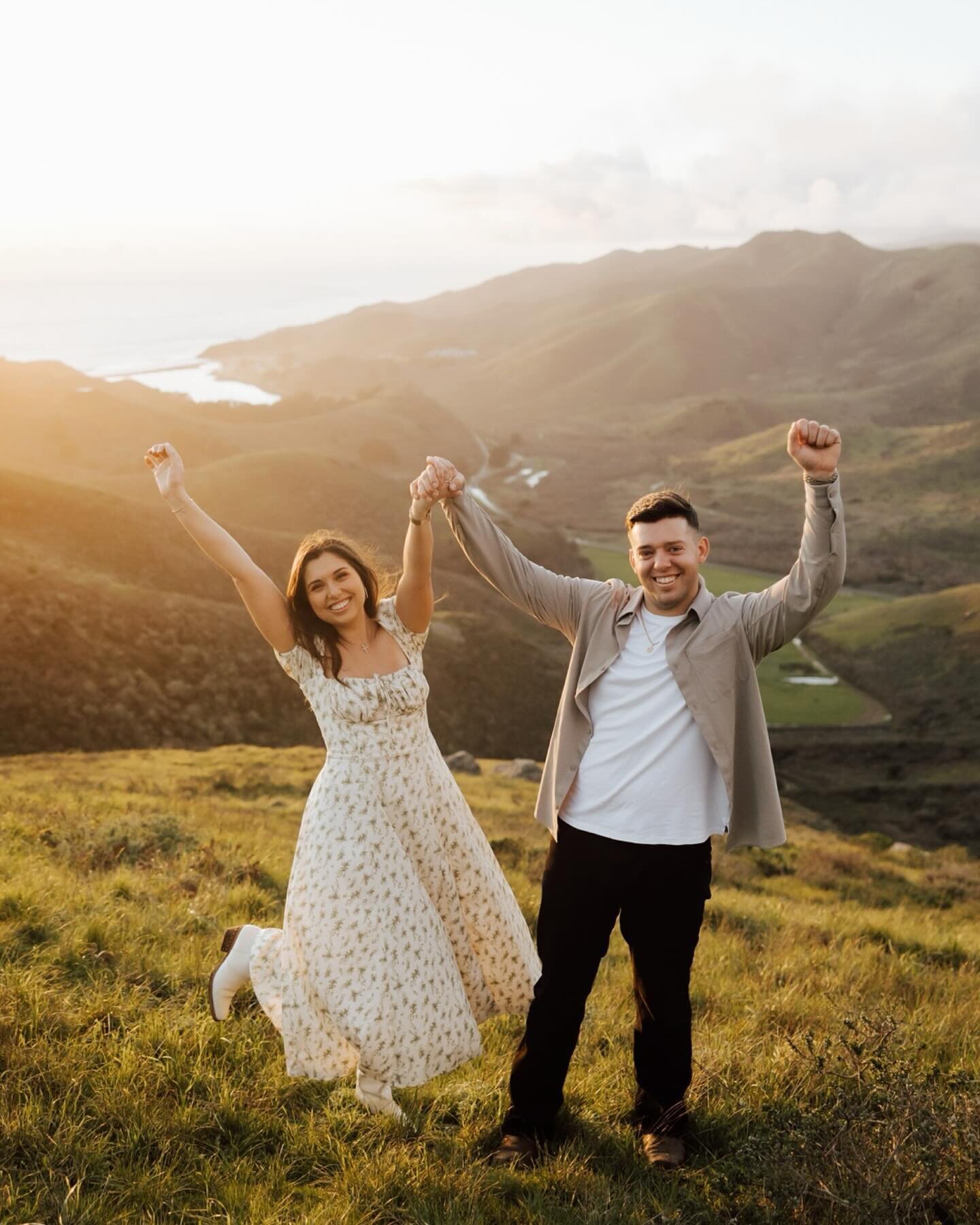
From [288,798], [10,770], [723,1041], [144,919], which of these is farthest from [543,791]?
[10,770]

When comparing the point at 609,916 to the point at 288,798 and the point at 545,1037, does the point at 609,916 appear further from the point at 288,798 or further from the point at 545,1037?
the point at 288,798

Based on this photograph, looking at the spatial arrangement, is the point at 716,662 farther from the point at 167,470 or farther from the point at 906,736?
the point at 906,736

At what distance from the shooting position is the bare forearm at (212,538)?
4.30m

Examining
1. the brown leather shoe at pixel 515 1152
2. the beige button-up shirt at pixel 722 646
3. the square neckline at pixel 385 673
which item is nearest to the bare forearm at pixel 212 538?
the square neckline at pixel 385 673

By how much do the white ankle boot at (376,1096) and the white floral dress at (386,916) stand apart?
0.14 ft

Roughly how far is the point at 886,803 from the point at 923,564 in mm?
72855

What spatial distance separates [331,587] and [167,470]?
1.01 m

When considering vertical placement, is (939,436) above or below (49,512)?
above

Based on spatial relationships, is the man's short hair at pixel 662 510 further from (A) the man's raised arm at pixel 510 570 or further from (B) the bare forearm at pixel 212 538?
(B) the bare forearm at pixel 212 538

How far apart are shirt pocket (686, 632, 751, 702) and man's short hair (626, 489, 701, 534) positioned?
0.49 meters

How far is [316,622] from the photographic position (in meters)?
4.42

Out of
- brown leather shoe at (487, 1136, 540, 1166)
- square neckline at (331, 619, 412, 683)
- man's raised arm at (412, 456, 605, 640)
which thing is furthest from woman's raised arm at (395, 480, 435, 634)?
brown leather shoe at (487, 1136, 540, 1166)

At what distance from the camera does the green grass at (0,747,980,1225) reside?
3320 mm

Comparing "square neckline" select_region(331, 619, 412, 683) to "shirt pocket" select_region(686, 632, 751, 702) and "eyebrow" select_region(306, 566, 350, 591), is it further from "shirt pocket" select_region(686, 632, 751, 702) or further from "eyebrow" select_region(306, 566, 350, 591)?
"shirt pocket" select_region(686, 632, 751, 702)
